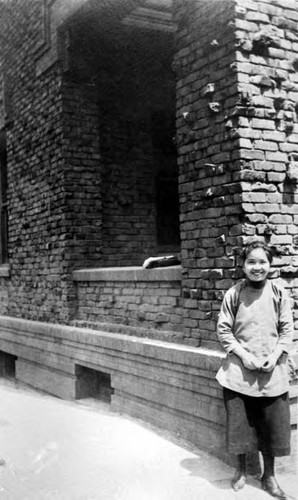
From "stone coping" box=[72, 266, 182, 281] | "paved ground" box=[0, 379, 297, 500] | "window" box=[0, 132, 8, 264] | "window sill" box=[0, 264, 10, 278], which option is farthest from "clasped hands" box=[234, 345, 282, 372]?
"window" box=[0, 132, 8, 264]

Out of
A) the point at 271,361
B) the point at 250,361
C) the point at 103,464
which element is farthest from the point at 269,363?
the point at 103,464

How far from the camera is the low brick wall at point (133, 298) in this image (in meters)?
5.22

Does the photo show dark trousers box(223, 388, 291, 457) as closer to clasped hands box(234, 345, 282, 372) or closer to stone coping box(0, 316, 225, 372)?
clasped hands box(234, 345, 282, 372)

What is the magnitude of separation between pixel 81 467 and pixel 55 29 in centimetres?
539

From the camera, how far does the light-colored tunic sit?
3797mm

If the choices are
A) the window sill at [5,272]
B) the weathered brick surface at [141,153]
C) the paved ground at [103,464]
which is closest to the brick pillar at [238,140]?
the weathered brick surface at [141,153]

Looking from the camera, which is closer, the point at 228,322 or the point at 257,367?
the point at 257,367

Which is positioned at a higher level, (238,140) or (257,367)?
A: (238,140)

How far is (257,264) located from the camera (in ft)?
12.8

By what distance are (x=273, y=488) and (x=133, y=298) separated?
8.45 ft

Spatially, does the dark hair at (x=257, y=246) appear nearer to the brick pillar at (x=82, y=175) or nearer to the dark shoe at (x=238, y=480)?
the dark shoe at (x=238, y=480)

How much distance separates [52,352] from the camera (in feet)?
24.1

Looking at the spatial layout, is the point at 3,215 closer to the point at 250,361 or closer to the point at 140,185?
the point at 140,185

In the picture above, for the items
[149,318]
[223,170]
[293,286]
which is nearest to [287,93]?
[223,170]
